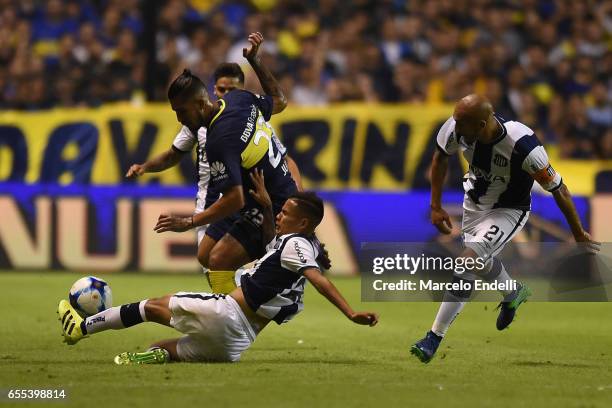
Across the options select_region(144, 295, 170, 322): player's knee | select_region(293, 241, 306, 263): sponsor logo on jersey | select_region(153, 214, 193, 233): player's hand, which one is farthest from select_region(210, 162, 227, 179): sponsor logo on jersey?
select_region(144, 295, 170, 322): player's knee

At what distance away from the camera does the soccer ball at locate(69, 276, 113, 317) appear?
909 cm

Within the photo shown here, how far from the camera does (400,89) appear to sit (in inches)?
724

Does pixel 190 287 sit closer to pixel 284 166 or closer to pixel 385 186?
pixel 385 186

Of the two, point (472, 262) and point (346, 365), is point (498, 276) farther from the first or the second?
point (346, 365)

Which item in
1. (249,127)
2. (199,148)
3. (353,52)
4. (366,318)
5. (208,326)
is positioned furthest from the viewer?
(353,52)

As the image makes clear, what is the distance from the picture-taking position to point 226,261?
952cm

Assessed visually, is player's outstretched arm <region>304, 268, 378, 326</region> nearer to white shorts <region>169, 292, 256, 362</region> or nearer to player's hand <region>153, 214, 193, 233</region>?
white shorts <region>169, 292, 256, 362</region>

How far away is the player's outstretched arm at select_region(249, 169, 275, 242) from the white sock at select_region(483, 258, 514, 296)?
1693mm

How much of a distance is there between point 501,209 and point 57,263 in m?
8.31

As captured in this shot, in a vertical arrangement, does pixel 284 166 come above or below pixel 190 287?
above

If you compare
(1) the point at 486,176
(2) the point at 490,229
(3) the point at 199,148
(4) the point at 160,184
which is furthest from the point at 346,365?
(4) the point at 160,184

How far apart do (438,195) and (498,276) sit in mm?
789

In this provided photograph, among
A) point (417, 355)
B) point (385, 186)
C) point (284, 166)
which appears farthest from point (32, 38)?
point (417, 355)

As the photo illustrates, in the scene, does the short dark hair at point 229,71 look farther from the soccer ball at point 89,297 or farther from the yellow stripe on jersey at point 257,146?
the soccer ball at point 89,297
